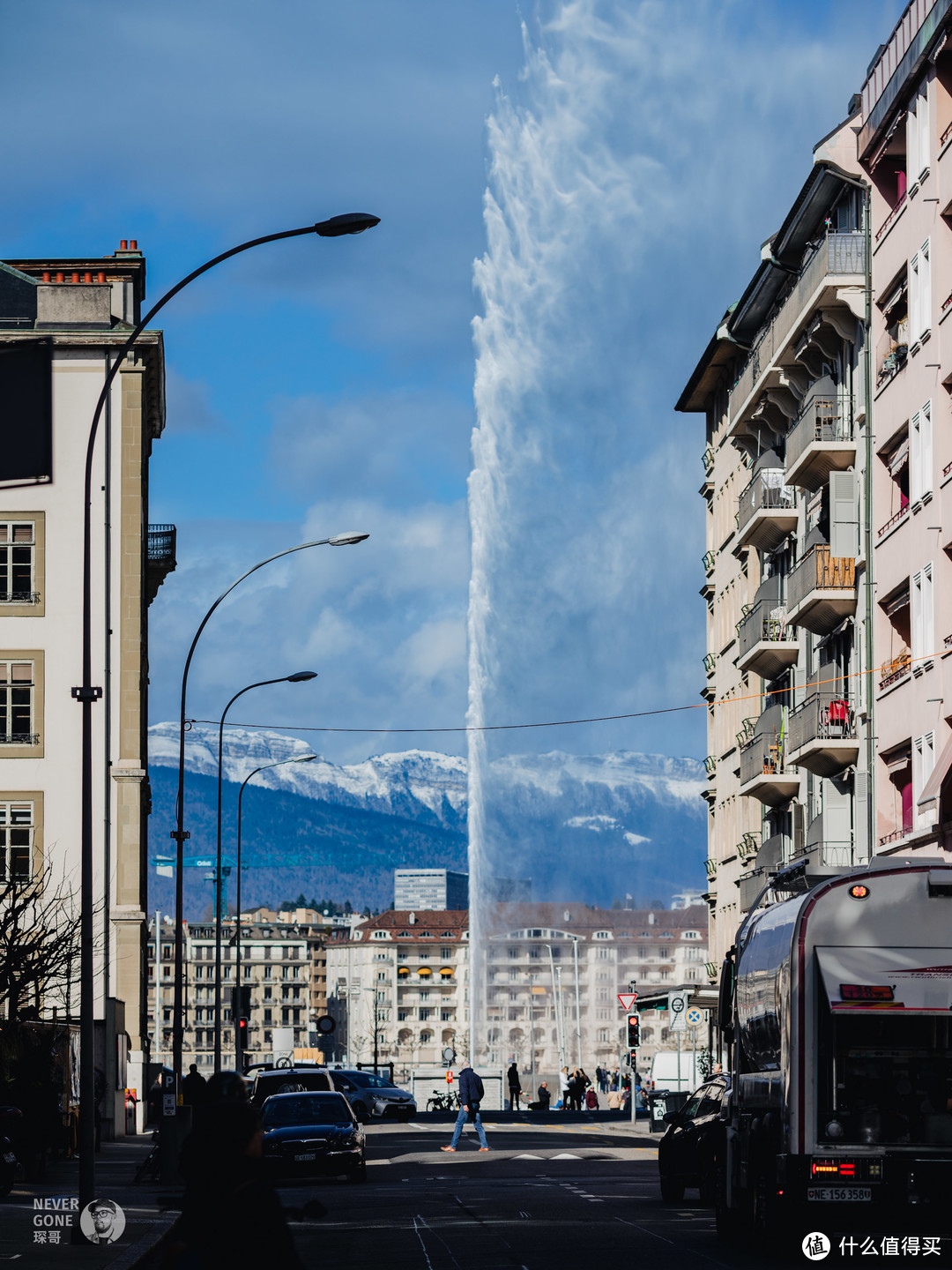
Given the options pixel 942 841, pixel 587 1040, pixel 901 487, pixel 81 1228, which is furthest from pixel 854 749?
pixel 587 1040

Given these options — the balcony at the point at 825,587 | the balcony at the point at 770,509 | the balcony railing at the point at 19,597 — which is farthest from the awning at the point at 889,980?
the balcony railing at the point at 19,597

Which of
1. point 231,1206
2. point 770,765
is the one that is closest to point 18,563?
point 770,765

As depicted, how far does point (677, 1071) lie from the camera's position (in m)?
66.6

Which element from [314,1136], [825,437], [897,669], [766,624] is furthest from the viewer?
[766,624]

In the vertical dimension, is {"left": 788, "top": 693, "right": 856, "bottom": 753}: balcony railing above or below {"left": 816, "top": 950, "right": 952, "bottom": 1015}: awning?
above

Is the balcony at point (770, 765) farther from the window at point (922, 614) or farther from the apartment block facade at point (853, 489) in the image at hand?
the window at point (922, 614)

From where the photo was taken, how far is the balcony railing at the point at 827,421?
49750 mm

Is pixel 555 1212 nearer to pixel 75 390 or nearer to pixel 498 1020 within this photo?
pixel 75 390

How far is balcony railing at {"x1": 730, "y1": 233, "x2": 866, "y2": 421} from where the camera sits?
47688mm

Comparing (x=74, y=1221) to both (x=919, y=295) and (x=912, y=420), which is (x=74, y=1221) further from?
(x=919, y=295)

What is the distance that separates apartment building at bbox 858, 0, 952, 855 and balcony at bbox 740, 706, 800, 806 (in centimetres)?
908

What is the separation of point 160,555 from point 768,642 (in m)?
19.2

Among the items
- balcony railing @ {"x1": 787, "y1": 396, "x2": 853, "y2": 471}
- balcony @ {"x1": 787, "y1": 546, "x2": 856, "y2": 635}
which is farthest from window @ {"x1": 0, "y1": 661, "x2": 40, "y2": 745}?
balcony railing @ {"x1": 787, "y1": 396, "x2": 853, "y2": 471}

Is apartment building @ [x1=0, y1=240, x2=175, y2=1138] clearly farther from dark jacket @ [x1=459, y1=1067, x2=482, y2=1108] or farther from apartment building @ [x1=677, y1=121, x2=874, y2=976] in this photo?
apartment building @ [x1=677, y1=121, x2=874, y2=976]
